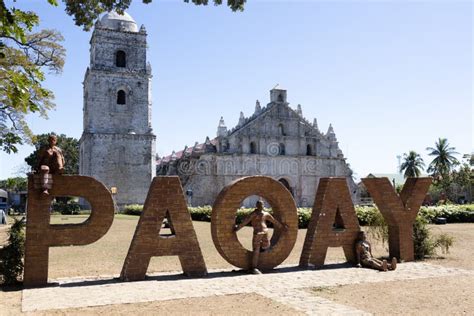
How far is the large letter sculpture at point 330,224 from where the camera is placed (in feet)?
33.4

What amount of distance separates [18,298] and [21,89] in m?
4.74

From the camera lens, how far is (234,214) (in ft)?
31.3

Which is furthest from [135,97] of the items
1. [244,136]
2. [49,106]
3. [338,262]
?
[338,262]

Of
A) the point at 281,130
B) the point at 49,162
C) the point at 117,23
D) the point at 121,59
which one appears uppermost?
the point at 117,23

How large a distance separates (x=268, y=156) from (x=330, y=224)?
3003 cm

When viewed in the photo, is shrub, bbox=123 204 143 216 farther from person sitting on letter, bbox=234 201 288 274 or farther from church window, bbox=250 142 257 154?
person sitting on letter, bbox=234 201 288 274

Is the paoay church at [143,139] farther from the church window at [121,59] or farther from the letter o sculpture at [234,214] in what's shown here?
the letter o sculpture at [234,214]

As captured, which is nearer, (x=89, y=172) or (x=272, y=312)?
(x=272, y=312)

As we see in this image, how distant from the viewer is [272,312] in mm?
6410

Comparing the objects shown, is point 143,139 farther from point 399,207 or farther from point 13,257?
point 13,257

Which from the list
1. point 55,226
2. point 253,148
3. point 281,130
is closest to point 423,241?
point 55,226

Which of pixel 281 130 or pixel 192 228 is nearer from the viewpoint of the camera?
pixel 192 228

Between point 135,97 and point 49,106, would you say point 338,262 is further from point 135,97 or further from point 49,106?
point 135,97

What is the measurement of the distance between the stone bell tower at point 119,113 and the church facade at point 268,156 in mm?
4471
